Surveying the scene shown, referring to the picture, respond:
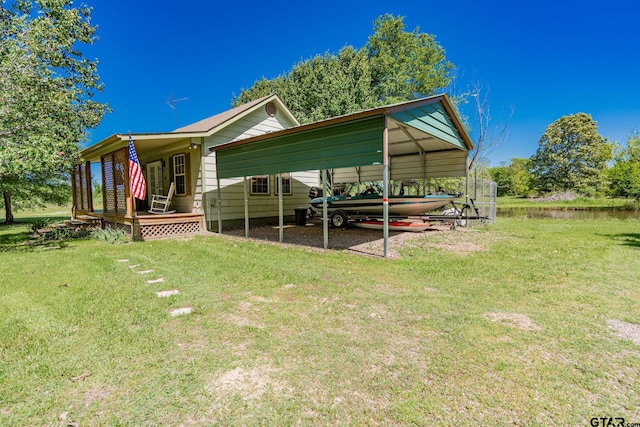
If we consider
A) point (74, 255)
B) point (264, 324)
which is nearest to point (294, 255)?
point (264, 324)

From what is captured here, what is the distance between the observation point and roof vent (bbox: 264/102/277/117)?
12.3 meters

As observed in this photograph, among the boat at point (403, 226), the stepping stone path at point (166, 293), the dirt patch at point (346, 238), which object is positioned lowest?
the stepping stone path at point (166, 293)

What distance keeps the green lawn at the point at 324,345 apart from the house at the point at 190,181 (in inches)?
178

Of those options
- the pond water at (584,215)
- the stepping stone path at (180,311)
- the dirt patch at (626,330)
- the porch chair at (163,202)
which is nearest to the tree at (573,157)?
the pond water at (584,215)

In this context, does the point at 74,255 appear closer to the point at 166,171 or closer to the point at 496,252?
the point at 166,171

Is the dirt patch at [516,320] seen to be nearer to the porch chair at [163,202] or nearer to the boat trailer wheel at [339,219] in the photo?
the boat trailer wheel at [339,219]

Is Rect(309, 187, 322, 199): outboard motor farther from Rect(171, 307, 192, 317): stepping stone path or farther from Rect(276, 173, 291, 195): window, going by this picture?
Rect(171, 307, 192, 317): stepping stone path

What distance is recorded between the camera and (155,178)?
43.1 ft

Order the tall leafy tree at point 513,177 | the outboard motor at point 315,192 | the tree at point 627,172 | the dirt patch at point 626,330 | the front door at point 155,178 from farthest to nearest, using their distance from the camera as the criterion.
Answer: the tall leafy tree at point 513,177, the tree at point 627,172, the outboard motor at point 315,192, the front door at point 155,178, the dirt patch at point 626,330

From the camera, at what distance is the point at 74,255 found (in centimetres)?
690

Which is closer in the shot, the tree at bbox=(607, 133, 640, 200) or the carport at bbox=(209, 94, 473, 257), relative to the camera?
the carport at bbox=(209, 94, 473, 257)

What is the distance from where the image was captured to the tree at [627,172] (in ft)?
74.1

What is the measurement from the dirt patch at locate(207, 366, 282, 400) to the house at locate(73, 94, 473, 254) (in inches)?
186

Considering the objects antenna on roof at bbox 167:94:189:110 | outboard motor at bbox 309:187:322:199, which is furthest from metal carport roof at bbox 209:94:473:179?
antenna on roof at bbox 167:94:189:110
